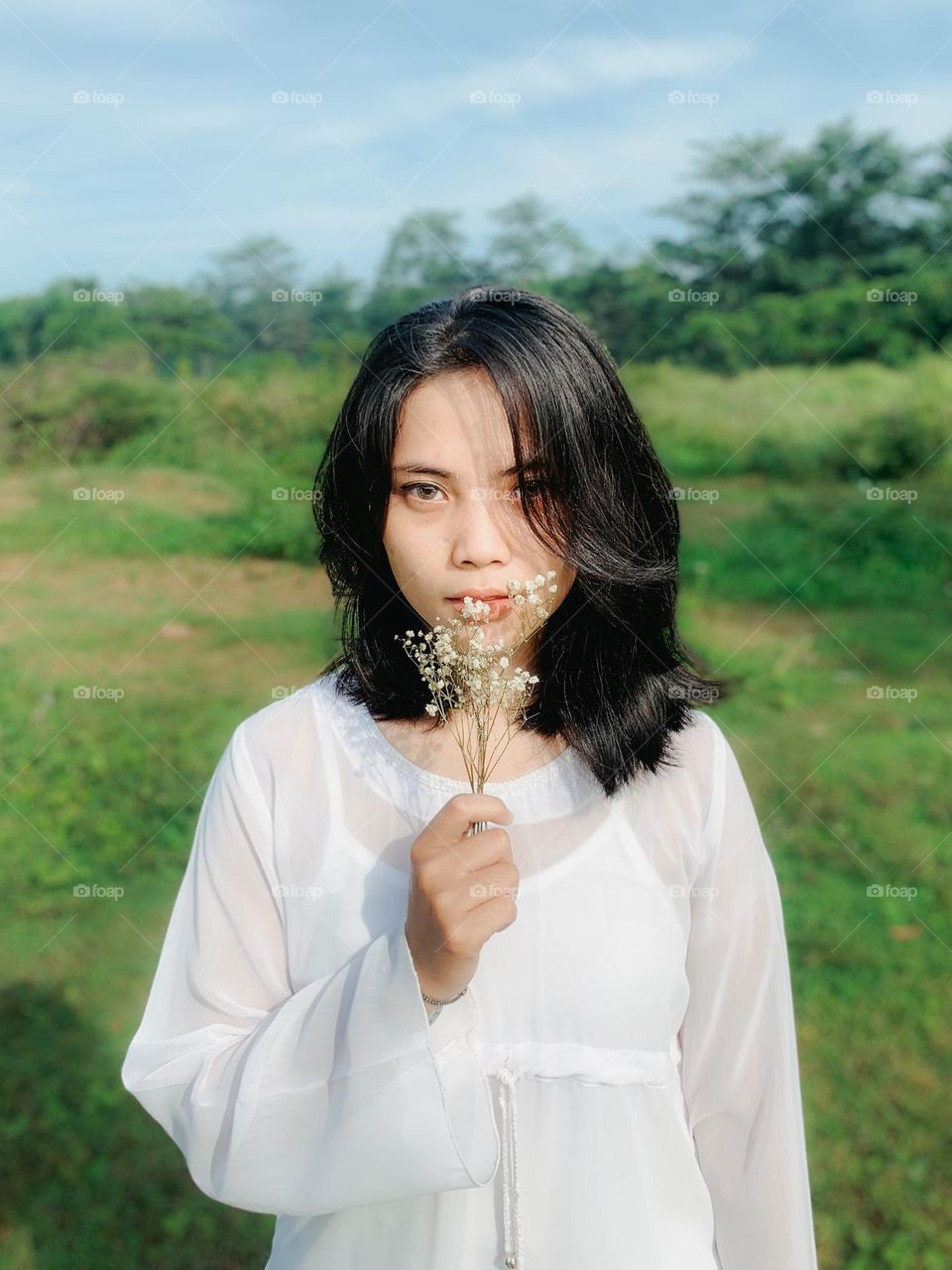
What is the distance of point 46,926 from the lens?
174 inches

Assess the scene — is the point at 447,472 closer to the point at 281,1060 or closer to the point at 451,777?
the point at 451,777

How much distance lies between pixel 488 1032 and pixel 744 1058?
33cm

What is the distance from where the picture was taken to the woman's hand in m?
1.40

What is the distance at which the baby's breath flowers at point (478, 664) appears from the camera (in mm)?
1535

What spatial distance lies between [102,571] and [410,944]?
4.78 metres

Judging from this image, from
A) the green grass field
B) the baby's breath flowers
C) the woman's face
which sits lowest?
the green grass field

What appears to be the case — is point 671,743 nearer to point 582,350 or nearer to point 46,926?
point 582,350

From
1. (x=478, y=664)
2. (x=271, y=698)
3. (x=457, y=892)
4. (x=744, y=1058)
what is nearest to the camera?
(x=457, y=892)

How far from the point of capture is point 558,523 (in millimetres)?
1618

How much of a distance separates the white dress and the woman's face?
25cm

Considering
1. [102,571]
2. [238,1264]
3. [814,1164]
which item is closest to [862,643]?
[814,1164]

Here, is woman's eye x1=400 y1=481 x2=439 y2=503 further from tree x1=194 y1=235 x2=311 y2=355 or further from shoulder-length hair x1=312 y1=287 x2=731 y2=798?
tree x1=194 y1=235 x2=311 y2=355

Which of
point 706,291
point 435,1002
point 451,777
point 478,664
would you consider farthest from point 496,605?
point 706,291

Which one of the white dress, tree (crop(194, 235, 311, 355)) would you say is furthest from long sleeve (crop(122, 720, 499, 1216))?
tree (crop(194, 235, 311, 355))
